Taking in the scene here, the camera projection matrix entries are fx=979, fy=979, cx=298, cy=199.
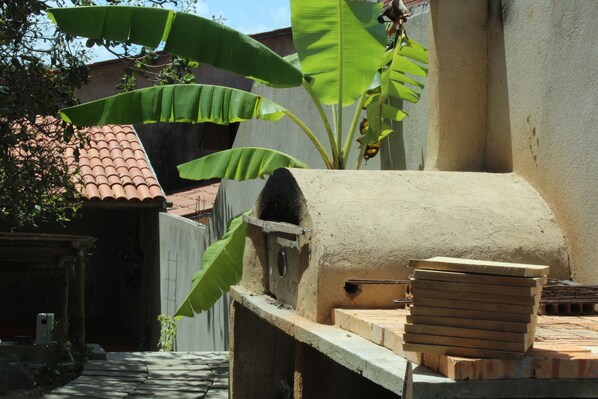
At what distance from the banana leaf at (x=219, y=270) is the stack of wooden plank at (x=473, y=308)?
5.46m

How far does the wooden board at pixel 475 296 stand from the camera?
3918 millimetres

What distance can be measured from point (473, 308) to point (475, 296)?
0.17ft

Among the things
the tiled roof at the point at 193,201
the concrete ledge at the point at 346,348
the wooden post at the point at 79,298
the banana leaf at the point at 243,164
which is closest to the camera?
the concrete ledge at the point at 346,348

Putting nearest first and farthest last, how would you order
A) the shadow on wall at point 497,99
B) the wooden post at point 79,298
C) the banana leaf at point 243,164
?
the shadow on wall at point 497,99 → the banana leaf at point 243,164 → the wooden post at point 79,298

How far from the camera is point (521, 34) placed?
6.63 m

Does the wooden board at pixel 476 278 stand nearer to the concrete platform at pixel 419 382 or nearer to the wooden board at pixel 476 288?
the wooden board at pixel 476 288

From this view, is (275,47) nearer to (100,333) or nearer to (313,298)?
(100,333)

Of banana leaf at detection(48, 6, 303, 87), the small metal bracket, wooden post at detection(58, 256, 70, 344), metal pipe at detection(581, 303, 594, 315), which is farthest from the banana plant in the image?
wooden post at detection(58, 256, 70, 344)

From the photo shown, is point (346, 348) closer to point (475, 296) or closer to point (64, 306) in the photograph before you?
point (475, 296)

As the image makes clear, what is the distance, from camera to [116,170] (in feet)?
49.3

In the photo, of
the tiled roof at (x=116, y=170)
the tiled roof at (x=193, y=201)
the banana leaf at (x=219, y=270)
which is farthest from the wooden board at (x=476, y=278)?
the tiled roof at (x=193, y=201)

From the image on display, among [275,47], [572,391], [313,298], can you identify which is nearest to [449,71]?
[313,298]

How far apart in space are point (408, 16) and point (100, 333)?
1065 centimetres

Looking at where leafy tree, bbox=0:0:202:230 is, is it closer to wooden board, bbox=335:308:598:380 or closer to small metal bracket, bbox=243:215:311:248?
small metal bracket, bbox=243:215:311:248
